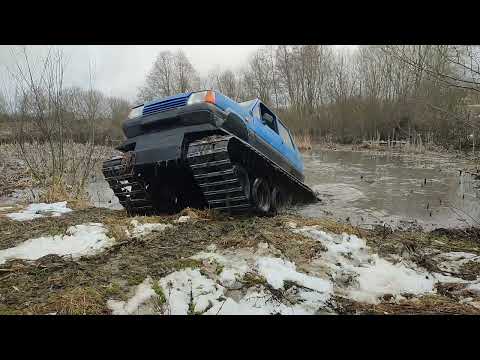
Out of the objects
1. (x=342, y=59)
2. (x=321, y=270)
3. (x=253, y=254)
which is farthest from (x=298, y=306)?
(x=342, y=59)

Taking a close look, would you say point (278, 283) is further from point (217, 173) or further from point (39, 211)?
point (39, 211)

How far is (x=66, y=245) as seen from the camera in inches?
160

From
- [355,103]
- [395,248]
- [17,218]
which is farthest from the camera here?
[355,103]

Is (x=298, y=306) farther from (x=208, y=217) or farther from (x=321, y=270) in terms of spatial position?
(x=208, y=217)

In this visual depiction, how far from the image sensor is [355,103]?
27719mm

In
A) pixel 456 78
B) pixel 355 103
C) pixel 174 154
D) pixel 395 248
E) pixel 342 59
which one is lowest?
pixel 395 248

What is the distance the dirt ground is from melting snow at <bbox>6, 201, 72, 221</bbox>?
0.82 ft

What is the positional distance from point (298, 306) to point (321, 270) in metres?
0.83

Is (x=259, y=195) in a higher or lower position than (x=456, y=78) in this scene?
lower

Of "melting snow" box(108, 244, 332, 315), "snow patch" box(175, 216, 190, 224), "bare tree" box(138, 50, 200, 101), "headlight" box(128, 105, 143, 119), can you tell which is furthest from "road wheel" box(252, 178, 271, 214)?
"bare tree" box(138, 50, 200, 101)

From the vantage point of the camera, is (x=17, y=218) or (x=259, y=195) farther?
(x=259, y=195)

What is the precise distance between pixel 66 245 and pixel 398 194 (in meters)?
7.61

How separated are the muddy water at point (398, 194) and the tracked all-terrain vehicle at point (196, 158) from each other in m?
1.80
